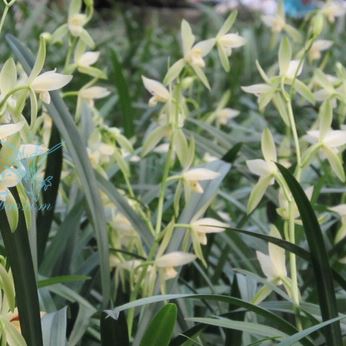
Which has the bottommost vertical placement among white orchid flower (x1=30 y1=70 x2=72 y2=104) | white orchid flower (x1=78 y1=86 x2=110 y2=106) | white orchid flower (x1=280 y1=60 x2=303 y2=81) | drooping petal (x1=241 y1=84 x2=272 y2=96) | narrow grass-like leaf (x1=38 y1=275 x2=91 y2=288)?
narrow grass-like leaf (x1=38 y1=275 x2=91 y2=288)

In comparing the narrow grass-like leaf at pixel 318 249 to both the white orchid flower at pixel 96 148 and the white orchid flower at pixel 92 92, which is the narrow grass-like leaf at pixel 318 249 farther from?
the white orchid flower at pixel 92 92

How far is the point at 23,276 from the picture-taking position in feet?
2.69

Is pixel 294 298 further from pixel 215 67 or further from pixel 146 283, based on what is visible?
pixel 215 67

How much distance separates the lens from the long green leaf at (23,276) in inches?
31.6

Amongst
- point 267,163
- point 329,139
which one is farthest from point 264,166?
point 329,139

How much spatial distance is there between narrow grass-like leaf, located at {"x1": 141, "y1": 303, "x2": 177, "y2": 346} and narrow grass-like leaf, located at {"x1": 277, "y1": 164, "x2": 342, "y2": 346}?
200 millimetres

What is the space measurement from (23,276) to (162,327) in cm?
18

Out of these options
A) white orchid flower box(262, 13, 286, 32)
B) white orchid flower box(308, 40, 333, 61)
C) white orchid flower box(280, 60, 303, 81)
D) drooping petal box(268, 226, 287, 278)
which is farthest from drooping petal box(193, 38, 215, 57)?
white orchid flower box(262, 13, 286, 32)

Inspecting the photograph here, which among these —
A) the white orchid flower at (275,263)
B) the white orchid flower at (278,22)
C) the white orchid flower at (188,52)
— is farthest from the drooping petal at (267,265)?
the white orchid flower at (278,22)

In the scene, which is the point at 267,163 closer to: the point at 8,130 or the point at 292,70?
the point at 292,70

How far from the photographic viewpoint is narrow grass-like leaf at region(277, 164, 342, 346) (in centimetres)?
95

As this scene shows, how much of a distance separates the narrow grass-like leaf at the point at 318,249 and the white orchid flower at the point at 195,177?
196 millimetres

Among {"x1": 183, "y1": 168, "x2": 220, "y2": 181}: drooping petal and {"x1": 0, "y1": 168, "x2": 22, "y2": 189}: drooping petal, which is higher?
{"x1": 0, "y1": 168, "x2": 22, "y2": 189}: drooping petal

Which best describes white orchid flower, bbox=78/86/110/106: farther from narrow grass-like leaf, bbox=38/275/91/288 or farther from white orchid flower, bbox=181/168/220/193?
narrow grass-like leaf, bbox=38/275/91/288
